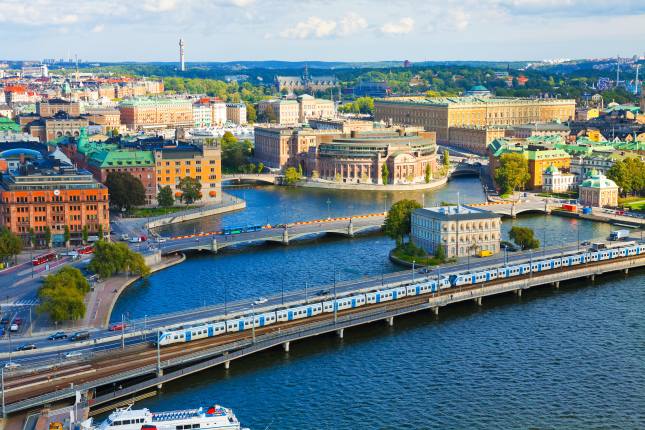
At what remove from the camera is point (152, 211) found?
85.8 meters

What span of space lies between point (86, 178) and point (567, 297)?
35.0 metres

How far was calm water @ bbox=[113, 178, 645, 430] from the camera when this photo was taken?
39.1 m

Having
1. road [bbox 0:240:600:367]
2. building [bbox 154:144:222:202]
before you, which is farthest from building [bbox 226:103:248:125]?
road [bbox 0:240:600:367]

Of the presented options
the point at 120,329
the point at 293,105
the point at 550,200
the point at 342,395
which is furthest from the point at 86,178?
the point at 293,105

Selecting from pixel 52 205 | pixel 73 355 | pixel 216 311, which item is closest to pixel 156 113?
pixel 52 205

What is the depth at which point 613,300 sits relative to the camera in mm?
56375

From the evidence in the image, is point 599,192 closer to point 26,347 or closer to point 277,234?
point 277,234

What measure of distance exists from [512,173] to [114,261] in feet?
162

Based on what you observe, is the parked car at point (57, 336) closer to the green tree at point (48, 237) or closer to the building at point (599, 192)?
the green tree at point (48, 237)

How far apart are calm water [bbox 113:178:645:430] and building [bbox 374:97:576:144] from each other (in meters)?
87.3

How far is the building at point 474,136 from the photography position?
131875 mm

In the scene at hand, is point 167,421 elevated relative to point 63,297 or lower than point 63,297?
lower

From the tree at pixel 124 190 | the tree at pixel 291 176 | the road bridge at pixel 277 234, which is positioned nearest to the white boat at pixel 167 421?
the road bridge at pixel 277 234

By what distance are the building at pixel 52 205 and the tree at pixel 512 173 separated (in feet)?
140
